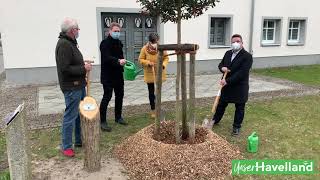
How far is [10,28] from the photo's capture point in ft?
34.2

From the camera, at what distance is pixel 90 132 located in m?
4.23

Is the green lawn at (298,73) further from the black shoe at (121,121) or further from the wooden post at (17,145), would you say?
the wooden post at (17,145)

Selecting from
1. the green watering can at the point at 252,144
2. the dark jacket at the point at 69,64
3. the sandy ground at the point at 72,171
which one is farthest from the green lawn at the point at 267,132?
the dark jacket at the point at 69,64

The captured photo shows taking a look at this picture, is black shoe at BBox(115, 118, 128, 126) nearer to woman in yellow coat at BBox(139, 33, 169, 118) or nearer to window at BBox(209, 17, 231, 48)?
woman in yellow coat at BBox(139, 33, 169, 118)

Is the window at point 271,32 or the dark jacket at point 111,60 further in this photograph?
the window at point 271,32

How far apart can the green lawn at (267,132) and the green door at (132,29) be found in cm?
557

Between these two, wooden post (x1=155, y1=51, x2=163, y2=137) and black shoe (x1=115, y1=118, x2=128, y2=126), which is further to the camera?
black shoe (x1=115, y1=118, x2=128, y2=126)

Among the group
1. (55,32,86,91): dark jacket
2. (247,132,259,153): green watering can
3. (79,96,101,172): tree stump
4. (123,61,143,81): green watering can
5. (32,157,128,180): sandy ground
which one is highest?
(55,32,86,91): dark jacket

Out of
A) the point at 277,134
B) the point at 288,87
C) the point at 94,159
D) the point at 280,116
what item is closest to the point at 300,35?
the point at 288,87

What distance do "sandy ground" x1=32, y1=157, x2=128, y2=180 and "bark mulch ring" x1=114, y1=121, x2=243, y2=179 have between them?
0.15 metres

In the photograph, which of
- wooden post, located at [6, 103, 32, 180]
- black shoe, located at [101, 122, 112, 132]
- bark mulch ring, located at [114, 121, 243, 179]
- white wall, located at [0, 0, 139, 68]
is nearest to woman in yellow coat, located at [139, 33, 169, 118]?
black shoe, located at [101, 122, 112, 132]

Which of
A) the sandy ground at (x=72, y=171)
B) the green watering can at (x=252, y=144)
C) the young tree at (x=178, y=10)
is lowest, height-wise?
the sandy ground at (x=72, y=171)

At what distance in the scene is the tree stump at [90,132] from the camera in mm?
4211

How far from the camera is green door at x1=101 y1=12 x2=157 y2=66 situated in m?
12.2
